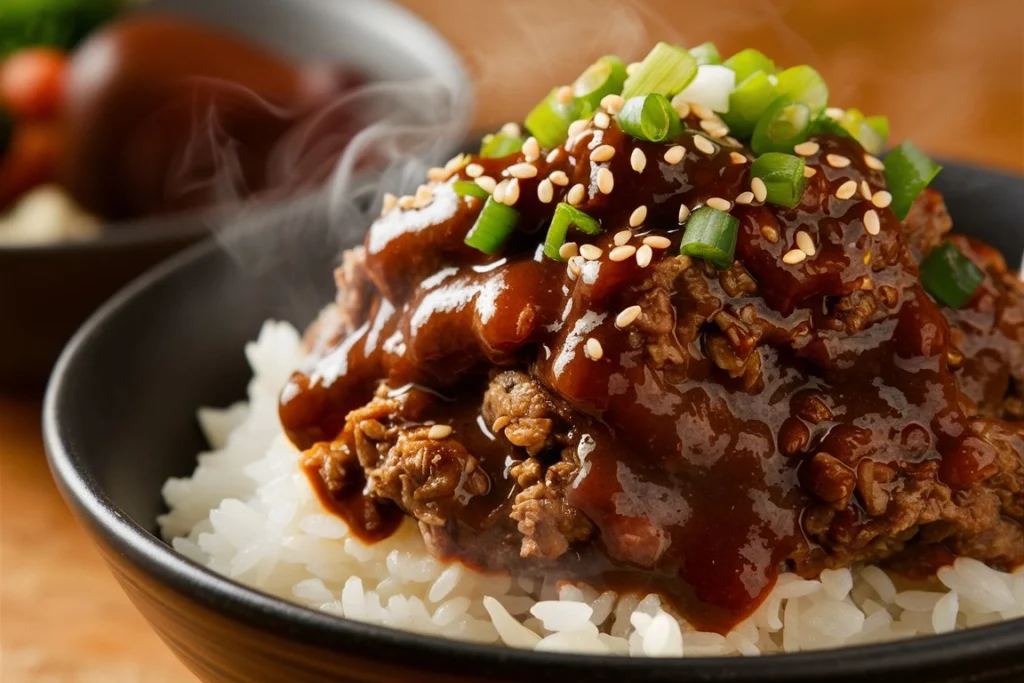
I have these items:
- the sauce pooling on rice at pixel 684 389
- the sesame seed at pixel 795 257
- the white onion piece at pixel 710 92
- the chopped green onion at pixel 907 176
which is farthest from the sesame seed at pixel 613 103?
the chopped green onion at pixel 907 176

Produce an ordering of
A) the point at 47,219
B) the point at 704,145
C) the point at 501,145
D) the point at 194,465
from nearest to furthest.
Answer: the point at 704,145, the point at 501,145, the point at 194,465, the point at 47,219

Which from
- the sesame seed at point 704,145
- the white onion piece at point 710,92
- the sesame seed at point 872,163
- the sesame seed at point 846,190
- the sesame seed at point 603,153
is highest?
the sesame seed at point 872,163

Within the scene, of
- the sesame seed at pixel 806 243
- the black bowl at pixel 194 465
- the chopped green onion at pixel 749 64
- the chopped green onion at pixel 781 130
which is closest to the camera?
the black bowl at pixel 194 465

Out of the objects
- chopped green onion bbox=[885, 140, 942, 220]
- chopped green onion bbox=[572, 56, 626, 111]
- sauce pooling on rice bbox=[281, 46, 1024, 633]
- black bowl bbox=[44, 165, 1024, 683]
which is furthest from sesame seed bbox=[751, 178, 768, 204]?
A: black bowl bbox=[44, 165, 1024, 683]

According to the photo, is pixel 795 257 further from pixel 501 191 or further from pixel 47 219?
pixel 47 219

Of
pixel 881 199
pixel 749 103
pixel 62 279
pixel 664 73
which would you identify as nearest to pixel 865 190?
pixel 881 199

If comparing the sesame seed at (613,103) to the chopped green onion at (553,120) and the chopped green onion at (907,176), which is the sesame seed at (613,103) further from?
the chopped green onion at (907,176)
